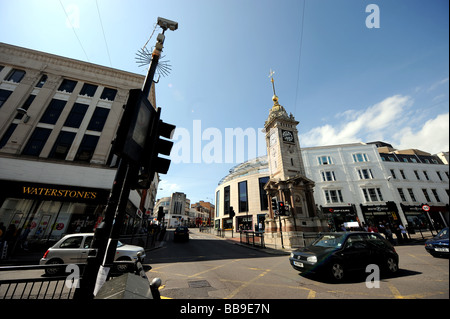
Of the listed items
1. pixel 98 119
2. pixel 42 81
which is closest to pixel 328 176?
pixel 98 119

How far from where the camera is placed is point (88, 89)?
680 inches

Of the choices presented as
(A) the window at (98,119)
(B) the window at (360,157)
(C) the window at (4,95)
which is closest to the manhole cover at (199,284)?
(A) the window at (98,119)

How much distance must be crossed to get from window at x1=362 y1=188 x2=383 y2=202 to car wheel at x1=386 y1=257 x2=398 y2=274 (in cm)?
2605

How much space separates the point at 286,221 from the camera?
16234 millimetres

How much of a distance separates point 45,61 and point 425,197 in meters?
53.9

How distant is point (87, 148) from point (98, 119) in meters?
3.24

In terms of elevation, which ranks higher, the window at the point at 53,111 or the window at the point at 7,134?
the window at the point at 53,111

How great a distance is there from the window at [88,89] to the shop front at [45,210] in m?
9.99

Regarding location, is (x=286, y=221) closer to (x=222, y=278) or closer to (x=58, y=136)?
(x=222, y=278)

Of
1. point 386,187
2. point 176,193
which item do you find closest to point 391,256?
point 386,187

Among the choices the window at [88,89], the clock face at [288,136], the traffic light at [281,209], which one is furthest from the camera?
the clock face at [288,136]

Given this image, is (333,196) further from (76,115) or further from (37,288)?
(76,115)

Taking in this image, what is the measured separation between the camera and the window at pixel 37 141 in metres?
13.5

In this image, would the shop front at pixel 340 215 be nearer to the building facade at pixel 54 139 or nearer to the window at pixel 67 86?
the building facade at pixel 54 139
